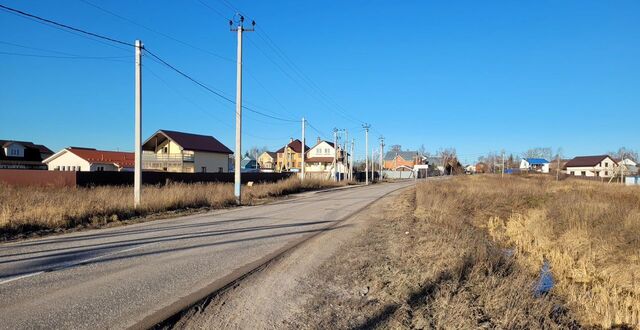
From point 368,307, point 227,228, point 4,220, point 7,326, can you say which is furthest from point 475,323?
point 4,220

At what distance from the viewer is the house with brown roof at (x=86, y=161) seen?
62.7m

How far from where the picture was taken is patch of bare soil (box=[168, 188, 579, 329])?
534cm

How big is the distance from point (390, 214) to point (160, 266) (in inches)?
482

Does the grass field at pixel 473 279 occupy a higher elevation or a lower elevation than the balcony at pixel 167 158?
lower

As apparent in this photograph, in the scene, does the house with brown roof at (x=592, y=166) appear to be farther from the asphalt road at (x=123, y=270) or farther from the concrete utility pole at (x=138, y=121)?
the asphalt road at (x=123, y=270)

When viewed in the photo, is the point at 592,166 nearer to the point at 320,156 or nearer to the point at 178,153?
the point at 320,156

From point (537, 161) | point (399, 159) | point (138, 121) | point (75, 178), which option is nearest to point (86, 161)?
point (75, 178)

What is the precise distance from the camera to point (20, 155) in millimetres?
75562

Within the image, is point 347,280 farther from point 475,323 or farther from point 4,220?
point 4,220

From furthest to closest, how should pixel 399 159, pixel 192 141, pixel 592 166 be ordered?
pixel 399 159
pixel 592 166
pixel 192 141

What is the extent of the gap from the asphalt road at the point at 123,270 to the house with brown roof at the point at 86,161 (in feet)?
181

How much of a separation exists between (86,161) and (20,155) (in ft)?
72.4

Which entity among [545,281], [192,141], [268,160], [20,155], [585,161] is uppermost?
[192,141]

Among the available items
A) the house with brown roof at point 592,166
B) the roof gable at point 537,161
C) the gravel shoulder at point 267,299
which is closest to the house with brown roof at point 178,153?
the gravel shoulder at point 267,299
